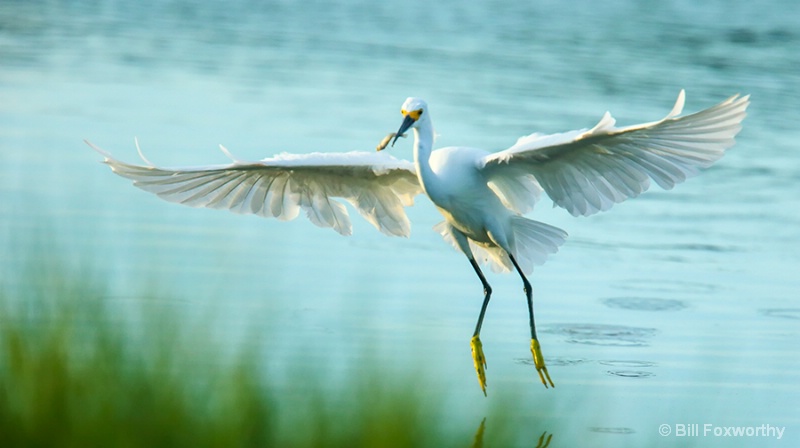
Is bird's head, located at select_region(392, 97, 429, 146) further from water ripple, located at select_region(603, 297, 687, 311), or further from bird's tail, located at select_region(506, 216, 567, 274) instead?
water ripple, located at select_region(603, 297, 687, 311)

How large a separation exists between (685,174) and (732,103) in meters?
0.57

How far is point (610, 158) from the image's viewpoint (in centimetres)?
658

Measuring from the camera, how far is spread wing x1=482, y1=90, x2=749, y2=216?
6.01m

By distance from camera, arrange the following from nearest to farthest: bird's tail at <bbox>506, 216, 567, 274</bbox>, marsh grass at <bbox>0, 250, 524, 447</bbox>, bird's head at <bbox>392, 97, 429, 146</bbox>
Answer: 1. marsh grass at <bbox>0, 250, 524, 447</bbox>
2. bird's head at <bbox>392, 97, 429, 146</bbox>
3. bird's tail at <bbox>506, 216, 567, 274</bbox>

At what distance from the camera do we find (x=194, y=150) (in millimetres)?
12359

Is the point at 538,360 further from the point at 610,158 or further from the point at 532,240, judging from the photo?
the point at 610,158

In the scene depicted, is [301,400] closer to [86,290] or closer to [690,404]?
[86,290]

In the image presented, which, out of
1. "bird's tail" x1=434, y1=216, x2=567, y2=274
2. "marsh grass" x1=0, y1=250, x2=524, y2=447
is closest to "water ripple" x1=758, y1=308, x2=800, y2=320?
"bird's tail" x1=434, y1=216, x2=567, y2=274

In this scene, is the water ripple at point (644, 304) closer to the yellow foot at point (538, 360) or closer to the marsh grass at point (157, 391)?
the yellow foot at point (538, 360)

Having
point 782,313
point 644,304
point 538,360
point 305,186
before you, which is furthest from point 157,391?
point 782,313

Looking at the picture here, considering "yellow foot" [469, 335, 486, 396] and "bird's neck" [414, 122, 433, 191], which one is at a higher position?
"bird's neck" [414, 122, 433, 191]

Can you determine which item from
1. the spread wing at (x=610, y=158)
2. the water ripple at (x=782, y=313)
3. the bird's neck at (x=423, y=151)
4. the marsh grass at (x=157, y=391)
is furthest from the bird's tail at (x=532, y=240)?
the marsh grass at (x=157, y=391)

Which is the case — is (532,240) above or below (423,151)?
below

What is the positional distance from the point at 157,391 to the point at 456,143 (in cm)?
825
